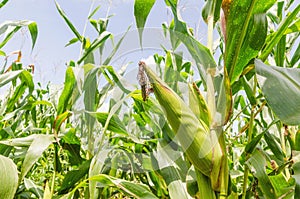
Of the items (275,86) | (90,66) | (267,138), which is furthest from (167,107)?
(267,138)

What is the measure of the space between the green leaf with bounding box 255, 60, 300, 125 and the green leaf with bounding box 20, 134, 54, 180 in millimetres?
474

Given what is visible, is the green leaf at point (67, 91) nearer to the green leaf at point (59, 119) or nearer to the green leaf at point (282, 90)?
the green leaf at point (59, 119)

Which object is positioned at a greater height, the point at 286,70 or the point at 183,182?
the point at 286,70

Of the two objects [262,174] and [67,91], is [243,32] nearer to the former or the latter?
[262,174]

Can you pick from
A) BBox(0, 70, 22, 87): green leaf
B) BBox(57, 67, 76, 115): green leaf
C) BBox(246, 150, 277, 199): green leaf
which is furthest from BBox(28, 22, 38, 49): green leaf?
BBox(246, 150, 277, 199): green leaf

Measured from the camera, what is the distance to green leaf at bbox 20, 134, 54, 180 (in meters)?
0.69

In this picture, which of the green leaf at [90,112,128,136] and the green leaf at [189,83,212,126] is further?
the green leaf at [90,112,128,136]

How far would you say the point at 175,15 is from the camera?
0.69 m

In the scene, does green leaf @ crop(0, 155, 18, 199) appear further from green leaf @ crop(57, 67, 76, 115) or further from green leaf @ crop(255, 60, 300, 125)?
green leaf @ crop(255, 60, 300, 125)

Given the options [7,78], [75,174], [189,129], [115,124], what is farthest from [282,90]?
[7,78]

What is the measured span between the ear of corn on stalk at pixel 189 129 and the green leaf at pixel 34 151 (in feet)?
1.14

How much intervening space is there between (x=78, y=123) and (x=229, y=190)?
607mm

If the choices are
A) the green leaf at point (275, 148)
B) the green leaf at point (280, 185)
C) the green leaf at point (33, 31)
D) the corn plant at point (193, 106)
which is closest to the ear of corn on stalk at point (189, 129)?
the corn plant at point (193, 106)

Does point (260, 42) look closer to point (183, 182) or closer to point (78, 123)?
point (183, 182)
